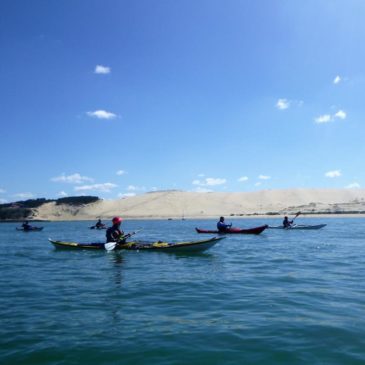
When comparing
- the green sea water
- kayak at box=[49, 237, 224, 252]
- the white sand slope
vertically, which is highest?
the white sand slope

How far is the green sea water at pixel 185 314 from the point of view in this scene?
640cm

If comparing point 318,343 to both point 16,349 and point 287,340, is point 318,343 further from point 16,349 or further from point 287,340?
point 16,349

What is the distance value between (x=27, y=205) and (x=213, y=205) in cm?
3760

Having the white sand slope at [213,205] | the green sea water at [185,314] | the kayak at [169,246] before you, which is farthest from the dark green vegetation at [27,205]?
the green sea water at [185,314]

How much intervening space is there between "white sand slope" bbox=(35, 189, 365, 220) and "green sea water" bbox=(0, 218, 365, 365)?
6567 cm

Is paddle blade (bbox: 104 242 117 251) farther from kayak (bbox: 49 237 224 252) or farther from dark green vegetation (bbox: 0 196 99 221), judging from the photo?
dark green vegetation (bbox: 0 196 99 221)

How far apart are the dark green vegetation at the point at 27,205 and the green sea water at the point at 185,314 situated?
7064 cm

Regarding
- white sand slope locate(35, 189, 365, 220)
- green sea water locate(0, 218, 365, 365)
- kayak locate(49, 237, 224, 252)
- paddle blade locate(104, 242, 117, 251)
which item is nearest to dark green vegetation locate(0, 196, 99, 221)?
white sand slope locate(35, 189, 365, 220)

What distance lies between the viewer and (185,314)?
27.9 feet

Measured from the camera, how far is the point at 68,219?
280ft

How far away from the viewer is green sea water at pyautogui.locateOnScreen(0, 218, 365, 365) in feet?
21.0

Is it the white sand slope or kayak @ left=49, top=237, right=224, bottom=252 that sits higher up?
the white sand slope

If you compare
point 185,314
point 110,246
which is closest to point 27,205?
point 110,246

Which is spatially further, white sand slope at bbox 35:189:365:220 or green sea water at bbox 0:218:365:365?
white sand slope at bbox 35:189:365:220
